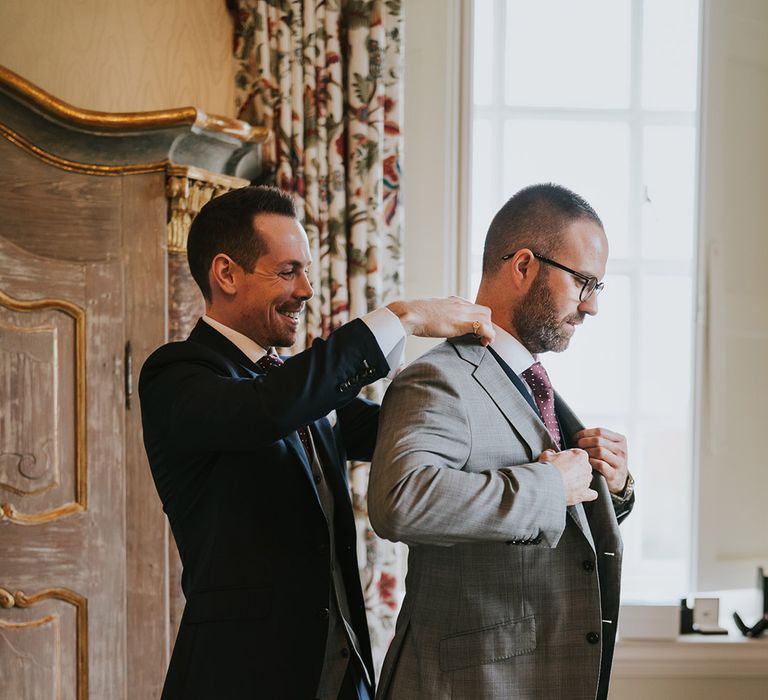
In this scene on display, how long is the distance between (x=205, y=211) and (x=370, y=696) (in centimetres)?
104

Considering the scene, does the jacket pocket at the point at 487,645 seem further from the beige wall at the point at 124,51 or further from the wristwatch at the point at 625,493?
the beige wall at the point at 124,51

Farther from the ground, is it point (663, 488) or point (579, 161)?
point (579, 161)

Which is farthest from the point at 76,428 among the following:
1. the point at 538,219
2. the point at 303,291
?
the point at 538,219

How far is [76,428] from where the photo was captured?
2.20 m

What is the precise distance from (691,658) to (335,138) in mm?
2136

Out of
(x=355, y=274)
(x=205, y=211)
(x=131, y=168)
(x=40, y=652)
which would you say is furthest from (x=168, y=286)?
(x=40, y=652)

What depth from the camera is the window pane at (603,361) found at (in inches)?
123

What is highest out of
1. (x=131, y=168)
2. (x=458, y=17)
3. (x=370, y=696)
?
(x=458, y=17)

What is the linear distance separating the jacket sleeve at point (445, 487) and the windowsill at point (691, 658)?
1.74 m

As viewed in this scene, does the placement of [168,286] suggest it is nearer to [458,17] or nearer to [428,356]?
[428,356]

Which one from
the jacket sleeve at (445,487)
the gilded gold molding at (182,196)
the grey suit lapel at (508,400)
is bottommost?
the jacket sleeve at (445,487)

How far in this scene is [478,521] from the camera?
122 centimetres

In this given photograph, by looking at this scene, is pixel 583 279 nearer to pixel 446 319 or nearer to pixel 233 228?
pixel 446 319

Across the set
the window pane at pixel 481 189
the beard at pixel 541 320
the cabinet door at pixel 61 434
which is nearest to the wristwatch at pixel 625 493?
the beard at pixel 541 320
